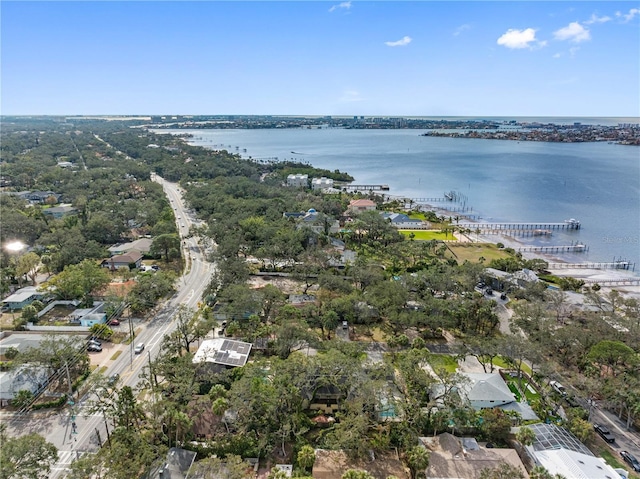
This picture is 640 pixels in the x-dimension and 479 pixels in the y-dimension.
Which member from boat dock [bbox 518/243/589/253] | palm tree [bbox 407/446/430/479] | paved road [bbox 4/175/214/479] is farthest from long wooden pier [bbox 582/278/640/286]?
paved road [bbox 4/175/214/479]

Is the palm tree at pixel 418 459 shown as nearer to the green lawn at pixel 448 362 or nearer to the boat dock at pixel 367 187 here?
the green lawn at pixel 448 362


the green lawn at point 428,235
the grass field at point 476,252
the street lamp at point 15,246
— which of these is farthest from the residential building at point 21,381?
the green lawn at point 428,235

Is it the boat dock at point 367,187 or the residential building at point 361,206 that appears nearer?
the residential building at point 361,206

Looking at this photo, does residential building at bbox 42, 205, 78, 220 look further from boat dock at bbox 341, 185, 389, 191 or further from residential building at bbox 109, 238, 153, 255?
boat dock at bbox 341, 185, 389, 191

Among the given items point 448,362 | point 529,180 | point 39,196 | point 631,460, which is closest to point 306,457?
point 448,362

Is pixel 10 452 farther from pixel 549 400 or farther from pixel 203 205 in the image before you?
pixel 203 205

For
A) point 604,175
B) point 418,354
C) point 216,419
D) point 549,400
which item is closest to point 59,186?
A: point 216,419
